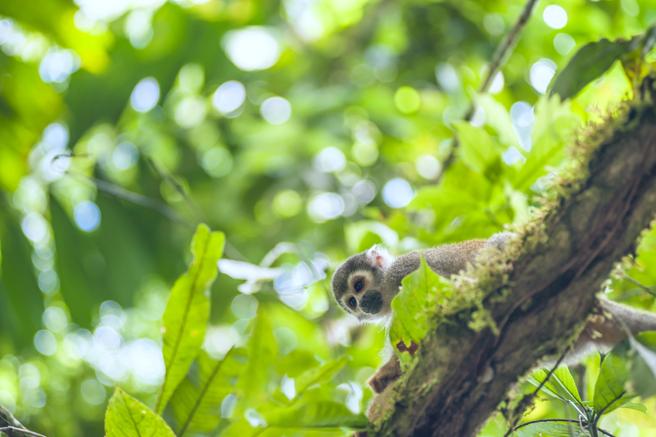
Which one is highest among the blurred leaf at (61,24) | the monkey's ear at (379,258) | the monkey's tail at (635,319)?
the blurred leaf at (61,24)

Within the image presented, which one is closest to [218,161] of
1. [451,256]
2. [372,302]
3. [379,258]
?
[379,258]

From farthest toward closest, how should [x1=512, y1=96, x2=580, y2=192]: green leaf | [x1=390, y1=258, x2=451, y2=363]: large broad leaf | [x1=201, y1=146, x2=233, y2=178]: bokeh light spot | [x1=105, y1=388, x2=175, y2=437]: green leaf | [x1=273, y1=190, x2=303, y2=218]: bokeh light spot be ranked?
[x1=201, y1=146, x2=233, y2=178]: bokeh light spot < [x1=273, y1=190, x2=303, y2=218]: bokeh light spot < [x1=512, y1=96, x2=580, y2=192]: green leaf < [x1=105, y1=388, x2=175, y2=437]: green leaf < [x1=390, y1=258, x2=451, y2=363]: large broad leaf

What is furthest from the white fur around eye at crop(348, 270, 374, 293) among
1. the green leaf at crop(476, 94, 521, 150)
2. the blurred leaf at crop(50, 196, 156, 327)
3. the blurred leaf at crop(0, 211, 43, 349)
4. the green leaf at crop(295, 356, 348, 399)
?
the blurred leaf at crop(0, 211, 43, 349)

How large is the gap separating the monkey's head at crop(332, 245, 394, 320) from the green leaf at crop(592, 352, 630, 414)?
150 centimetres

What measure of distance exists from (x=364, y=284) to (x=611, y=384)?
1649 millimetres

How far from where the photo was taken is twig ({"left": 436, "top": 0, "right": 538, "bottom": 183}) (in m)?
3.27

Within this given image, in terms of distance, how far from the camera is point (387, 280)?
3389 mm

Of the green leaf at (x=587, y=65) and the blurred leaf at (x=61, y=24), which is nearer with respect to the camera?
the green leaf at (x=587, y=65)

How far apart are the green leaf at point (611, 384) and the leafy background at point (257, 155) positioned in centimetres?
95

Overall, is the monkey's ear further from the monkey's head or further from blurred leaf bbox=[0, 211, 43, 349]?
blurred leaf bbox=[0, 211, 43, 349]

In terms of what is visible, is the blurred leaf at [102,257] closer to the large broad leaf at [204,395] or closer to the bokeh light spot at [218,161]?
the bokeh light spot at [218,161]

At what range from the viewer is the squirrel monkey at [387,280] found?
8.04 feet

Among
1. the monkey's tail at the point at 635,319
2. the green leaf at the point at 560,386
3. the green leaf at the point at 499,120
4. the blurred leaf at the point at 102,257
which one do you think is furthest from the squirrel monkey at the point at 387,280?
the blurred leaf at the point at 102,257

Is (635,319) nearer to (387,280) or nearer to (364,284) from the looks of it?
(387,280)
